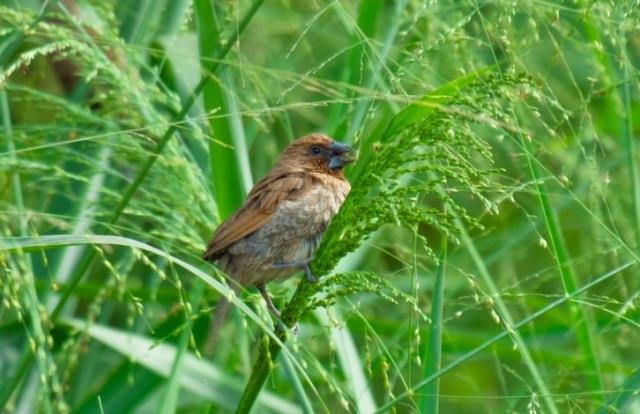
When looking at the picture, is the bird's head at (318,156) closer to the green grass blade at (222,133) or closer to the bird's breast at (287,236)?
the bird's breast at (287,236)

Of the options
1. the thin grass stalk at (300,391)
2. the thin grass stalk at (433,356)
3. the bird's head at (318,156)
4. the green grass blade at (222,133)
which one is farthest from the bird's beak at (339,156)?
the thin grass stalk at (433,356)

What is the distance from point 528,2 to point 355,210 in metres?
0.60

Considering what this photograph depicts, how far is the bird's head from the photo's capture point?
3.84 metres

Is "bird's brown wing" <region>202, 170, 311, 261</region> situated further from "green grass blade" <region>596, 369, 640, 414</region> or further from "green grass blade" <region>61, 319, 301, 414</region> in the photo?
"green grass blade" <region>596, 369, 640, 414</region>

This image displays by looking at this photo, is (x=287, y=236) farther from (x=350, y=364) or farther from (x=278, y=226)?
(x=350, y=364)

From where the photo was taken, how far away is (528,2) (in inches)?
93.9

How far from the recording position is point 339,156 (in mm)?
3844

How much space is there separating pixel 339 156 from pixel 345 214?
175 cm

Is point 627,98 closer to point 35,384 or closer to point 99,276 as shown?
point 35,384

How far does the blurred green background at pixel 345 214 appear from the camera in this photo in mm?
2094

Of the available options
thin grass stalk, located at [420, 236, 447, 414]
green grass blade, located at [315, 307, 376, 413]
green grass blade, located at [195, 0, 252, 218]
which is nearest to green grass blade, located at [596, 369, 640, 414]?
thin grass stalk, located at [420, 236, 447, 414]

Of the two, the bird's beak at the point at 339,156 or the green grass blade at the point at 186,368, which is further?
the bird's beak at the point at 339,156

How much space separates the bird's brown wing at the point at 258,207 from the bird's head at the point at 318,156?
123mm

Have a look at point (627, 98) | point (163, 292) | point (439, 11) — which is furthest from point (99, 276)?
point (627, 98)
